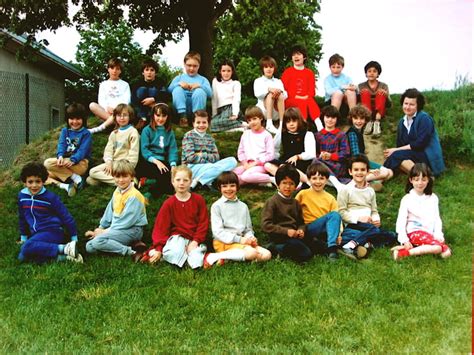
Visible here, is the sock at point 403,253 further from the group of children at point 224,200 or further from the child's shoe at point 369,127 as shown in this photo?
the child's shoe at point 369,127

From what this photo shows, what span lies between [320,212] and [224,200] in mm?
1133

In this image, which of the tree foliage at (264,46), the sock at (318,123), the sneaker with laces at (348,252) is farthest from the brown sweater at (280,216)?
the tree foliage at (264,46)

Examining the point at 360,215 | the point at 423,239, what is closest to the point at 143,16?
the point at 360,215

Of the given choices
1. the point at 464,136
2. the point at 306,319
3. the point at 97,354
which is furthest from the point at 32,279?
the point at 464,136

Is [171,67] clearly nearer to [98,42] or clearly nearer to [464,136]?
[98,42]

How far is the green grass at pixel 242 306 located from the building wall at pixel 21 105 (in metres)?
9.80

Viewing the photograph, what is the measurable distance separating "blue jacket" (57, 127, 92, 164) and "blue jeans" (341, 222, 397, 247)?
4237 mm

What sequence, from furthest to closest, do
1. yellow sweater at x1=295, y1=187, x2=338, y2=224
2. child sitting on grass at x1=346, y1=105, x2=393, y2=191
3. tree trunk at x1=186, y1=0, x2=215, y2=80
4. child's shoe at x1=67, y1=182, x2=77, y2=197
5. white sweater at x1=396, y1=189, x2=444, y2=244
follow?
tree trunk at x1=186, y1=0, x2=215, y2=80
child's shoe at x1=67, y1=182, x2=77, y2=197
child sitting on grass at x1=346, y1=105, x2=393, y2=191
yellow sweater at x1=295, y1=187, x2=338, y2=224
white sweater at x1=396, y1=189, x2=444, y2=244

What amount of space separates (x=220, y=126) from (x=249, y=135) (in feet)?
7.04

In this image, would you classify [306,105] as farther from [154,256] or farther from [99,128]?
[154,256]

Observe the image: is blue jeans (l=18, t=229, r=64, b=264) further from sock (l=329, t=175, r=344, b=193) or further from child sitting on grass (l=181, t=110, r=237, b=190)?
sock (l=329, t=175, r=344, b=193)

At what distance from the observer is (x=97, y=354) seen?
4.30 m

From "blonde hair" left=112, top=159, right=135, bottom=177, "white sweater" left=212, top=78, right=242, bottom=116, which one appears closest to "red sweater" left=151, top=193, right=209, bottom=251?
"blonde hair" left=112, top=159, right=135, bottom=177

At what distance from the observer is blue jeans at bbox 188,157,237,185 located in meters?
8.54
